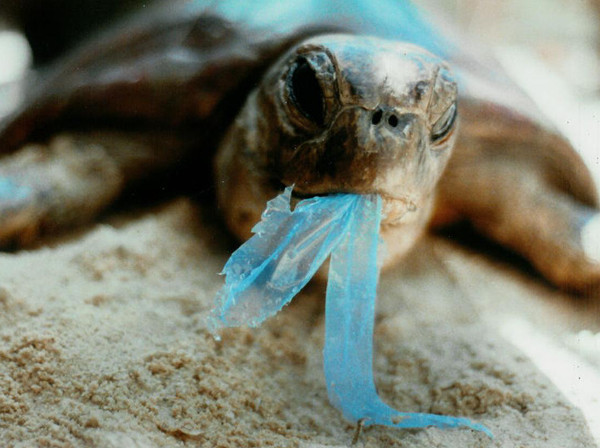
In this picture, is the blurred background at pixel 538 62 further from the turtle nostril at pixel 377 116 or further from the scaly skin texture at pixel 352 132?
the turtle nostril at pixel 377 116

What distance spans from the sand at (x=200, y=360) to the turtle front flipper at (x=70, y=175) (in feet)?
0.24

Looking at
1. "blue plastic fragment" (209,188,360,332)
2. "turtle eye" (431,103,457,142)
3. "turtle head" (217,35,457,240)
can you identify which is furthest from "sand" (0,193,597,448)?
"turtle eye" (431,103,457,142)

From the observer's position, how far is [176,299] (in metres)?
1.26

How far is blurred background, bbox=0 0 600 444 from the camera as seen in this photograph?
132cm

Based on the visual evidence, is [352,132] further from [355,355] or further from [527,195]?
[527,195]

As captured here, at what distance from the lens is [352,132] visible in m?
1.12

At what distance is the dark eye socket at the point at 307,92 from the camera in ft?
4.03

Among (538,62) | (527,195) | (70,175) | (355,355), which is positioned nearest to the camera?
(355,355)

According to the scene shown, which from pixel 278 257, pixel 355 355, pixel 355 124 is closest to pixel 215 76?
pixel 355 124

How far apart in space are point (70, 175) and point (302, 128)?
2.32ft

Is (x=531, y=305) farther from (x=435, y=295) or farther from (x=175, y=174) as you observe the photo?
(x=175, y=174)

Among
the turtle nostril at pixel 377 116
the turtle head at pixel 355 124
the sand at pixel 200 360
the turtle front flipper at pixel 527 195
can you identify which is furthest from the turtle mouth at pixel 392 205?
the turtle front flipper at pixel 527 195

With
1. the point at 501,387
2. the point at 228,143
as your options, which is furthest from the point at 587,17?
the point at 501,387

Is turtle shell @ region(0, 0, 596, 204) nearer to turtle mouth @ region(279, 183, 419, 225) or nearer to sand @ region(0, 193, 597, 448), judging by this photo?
sand @ region(0, 193, 597, 448)
